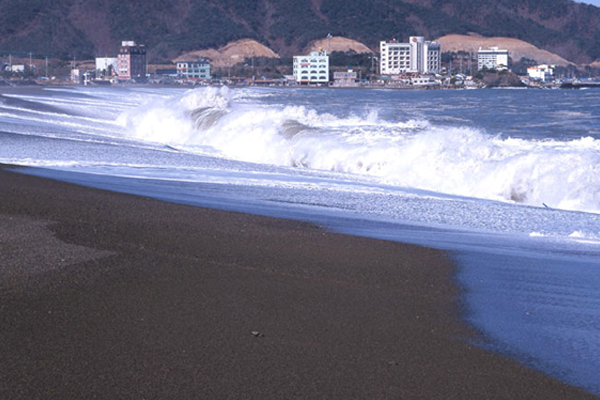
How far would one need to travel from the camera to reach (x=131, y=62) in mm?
134750

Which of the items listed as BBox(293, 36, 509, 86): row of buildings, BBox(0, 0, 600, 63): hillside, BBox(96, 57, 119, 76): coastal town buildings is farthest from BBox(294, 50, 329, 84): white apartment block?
BBox(96, 57, 119, 76): coastal town buildings

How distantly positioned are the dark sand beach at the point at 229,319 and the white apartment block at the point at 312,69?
11870cm

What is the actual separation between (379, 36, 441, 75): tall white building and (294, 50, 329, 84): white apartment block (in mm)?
12668

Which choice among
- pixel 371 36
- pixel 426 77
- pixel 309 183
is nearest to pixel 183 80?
pixel 426 77

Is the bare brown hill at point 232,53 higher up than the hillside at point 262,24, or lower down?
lower down

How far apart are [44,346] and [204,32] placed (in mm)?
162228

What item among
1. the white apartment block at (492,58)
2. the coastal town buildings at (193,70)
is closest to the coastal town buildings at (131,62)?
the coastal town buildings at (193,70)

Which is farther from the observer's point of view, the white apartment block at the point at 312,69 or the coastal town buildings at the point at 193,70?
the coastal town buildings at the point at 193,70

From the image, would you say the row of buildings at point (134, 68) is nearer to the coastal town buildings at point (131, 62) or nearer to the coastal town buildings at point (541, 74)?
the coastal town buildings at point (131, 62)

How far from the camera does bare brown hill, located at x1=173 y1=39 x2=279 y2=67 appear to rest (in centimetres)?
15012

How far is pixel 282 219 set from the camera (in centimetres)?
725

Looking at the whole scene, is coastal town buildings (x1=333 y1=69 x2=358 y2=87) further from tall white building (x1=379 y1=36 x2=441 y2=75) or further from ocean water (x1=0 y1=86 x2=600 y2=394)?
ocean water (x1=0 y1=86 x2=600 y2=394)

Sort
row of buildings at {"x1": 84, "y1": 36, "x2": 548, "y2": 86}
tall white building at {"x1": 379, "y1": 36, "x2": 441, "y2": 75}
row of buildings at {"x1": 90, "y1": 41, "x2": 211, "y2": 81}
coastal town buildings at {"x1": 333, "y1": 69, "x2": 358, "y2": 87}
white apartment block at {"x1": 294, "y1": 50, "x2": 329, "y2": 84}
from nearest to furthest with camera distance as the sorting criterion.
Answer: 1. coastal town buildings at {"x1": 333, "y1": 69, "x2": 358, "y2": 87}
2. white apartment block at {"x1": 294, "y1": 50, "x2": 329, "y2": 84}
3. row of buildings at {"x1": 84, "y1": 36, "x2": 548, "y2": 86}
4. row of buildings at {"x1": 90, "y1": 41, "x2": 211, "y2": 81}
5. tall white building at {"x1": 379, "y1": 36, "x2": 441, "y2": 75}

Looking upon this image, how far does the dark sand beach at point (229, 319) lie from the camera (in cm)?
331
